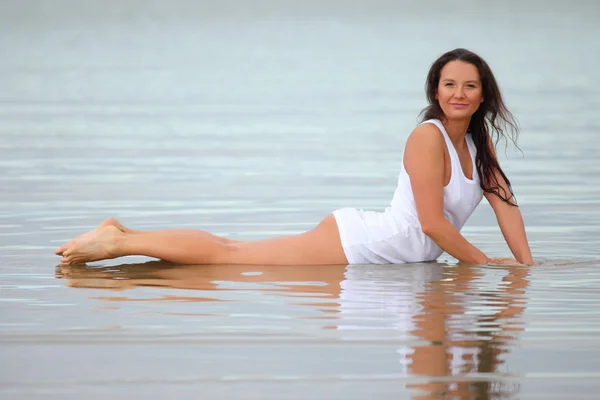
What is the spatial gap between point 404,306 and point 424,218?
785mm

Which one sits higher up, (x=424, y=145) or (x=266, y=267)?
(x=424, y=145)

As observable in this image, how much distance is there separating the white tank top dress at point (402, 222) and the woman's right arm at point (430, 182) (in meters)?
0.09

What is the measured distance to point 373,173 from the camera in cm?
982

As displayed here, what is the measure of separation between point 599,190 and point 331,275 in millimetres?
3383

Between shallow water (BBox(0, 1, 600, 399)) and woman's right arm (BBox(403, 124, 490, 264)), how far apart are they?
0.62 ft

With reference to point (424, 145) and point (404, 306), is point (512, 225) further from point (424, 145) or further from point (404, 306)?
point (404, 306)

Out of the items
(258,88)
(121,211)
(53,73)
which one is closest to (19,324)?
(121,211)

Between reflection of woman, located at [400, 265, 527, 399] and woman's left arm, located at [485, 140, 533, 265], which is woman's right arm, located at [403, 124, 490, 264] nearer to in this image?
reflection of woman, located at [400, 265, 527, 399]

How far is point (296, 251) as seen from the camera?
240 inches

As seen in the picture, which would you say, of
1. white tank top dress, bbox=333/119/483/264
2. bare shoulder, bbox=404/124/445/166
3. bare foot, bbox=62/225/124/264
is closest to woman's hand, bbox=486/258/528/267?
white tank top dress, bbox=333/119/483/264

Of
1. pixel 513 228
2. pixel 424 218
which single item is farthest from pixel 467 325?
pixel 513 228

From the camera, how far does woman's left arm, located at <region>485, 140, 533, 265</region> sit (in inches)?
241

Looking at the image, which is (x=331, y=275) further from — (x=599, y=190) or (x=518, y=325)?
(x=599, y=190)

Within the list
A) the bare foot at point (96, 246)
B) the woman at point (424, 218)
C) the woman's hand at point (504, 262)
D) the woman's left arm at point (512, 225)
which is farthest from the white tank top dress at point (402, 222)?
the bare foot at point (96, 246)
